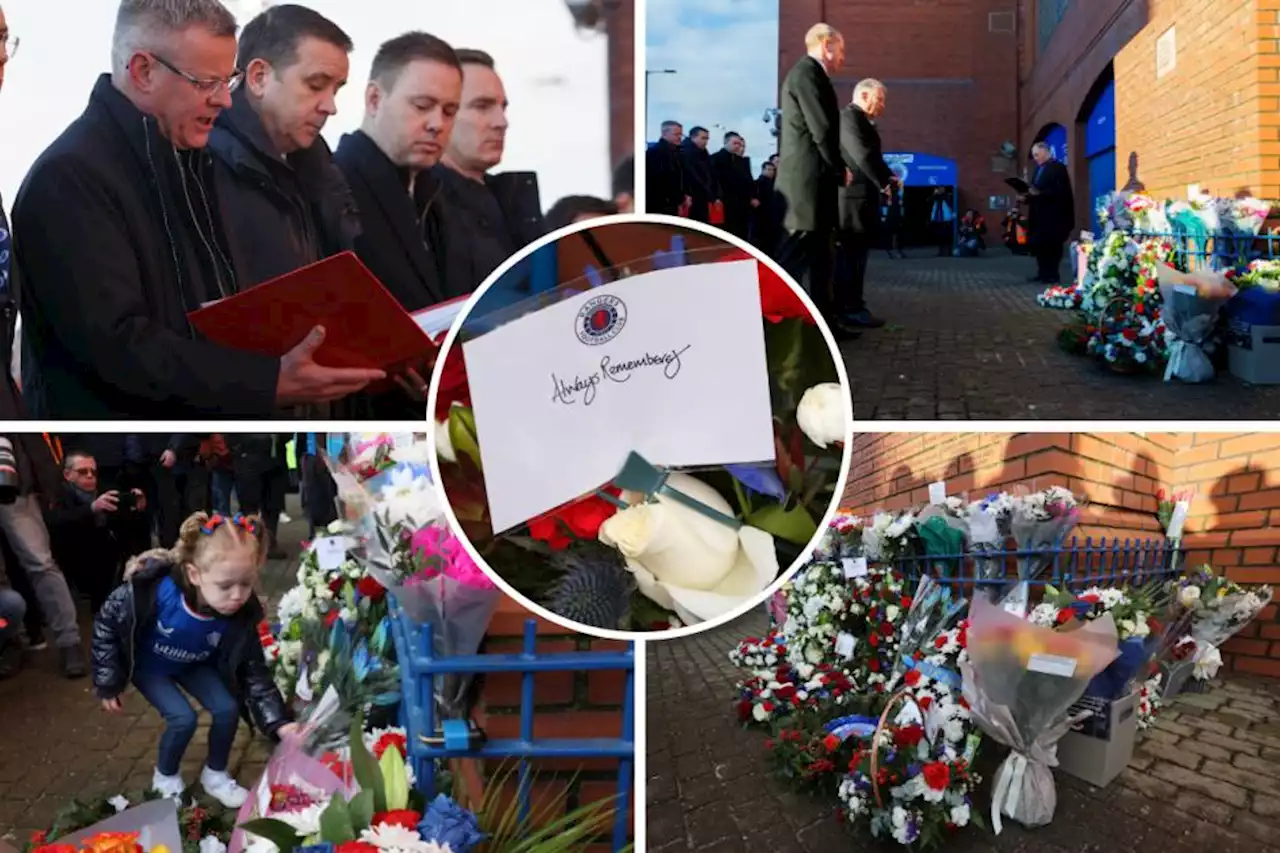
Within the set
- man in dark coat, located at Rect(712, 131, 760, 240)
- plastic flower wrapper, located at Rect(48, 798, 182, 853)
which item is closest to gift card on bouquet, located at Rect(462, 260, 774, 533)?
man in dark coat, located at Rect(712, 131, 760, 240)

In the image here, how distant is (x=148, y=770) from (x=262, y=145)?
4.24 ft

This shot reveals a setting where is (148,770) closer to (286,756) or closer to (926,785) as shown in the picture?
(286,756)

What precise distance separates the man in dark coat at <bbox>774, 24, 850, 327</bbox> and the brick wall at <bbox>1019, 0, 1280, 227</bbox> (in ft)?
1.31

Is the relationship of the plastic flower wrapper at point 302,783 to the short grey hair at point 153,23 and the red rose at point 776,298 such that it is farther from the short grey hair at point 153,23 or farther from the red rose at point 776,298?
the short grey hair at point 153,23

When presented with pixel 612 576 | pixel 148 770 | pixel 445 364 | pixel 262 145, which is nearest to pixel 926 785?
pixel 612 576

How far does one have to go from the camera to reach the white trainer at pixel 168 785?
223 centimetres

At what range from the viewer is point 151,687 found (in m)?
2.24

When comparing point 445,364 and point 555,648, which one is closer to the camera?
point 445,364

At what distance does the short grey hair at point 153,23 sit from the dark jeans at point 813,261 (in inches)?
46.2

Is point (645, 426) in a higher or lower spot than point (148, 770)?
higher

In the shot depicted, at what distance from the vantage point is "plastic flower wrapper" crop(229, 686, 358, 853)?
6.97ft

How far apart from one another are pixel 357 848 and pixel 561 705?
0.48 metres

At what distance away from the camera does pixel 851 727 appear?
Answer: 7.30ft
